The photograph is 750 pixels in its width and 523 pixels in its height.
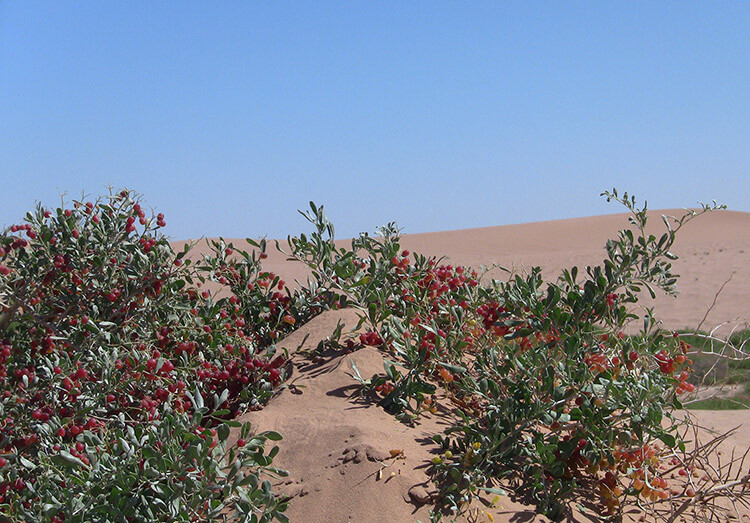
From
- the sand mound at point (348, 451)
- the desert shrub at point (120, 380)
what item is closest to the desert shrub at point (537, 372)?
the sand mound at point (348, 451)

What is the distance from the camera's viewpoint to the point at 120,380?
299cm

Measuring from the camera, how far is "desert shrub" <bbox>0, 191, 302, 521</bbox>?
224 cm

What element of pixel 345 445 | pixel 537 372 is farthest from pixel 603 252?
pixel 345 445

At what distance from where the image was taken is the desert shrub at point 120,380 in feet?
7.34

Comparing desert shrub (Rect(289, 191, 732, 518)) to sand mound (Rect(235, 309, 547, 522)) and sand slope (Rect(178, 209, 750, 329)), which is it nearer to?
sand mound (Rect(235, 309, 547, 522))

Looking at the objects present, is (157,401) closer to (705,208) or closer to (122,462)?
(122,462)

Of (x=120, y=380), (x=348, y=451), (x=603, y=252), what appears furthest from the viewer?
(x=603, y=252)

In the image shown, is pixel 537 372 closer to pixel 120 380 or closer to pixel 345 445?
pixel 345 445

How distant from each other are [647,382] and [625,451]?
0.34 m

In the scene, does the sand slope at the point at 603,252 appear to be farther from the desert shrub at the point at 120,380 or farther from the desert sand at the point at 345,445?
the desert shrub at the point at 120,380

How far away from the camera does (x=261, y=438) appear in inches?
92.5

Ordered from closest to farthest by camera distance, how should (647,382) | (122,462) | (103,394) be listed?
1. (122,462)
2. (647,382)
3. (103,394)

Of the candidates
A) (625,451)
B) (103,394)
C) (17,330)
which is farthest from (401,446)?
(17,330)

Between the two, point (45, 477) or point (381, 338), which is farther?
point (381, 338)
